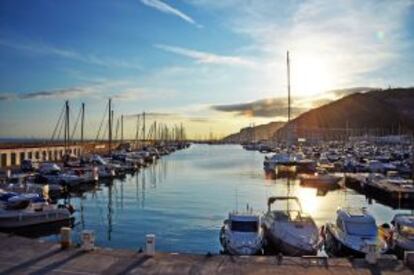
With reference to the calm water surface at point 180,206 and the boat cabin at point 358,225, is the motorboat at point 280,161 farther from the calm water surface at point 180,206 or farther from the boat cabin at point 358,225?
the boat cabin at point 358,225

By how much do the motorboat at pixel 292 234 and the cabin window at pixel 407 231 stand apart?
16.5 feet

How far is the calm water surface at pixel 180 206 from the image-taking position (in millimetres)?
38344

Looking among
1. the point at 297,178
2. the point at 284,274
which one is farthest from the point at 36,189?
the point at 297,178

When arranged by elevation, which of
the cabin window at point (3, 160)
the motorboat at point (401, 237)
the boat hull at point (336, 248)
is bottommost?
the boat hull at point (336, 248)

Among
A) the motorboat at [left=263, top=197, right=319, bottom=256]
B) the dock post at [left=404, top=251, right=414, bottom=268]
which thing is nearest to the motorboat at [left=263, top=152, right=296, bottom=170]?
the motorboat at [left=263, top=197, right=319, bottom=256]

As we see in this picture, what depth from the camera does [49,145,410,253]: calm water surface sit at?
38.3 m

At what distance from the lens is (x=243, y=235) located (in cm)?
3030

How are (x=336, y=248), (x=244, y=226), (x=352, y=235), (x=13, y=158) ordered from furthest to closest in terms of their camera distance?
(x=13, y=158)
(x=336, y=248)
(x=244, y=226)
(x=352, y=235)

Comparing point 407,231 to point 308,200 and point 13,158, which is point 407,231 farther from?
point 13,158

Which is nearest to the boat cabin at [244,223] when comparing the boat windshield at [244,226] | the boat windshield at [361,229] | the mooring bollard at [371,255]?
the boat windshield at [244,226]

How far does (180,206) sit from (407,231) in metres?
28.2

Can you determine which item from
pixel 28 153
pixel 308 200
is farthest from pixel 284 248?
pixel 28 153

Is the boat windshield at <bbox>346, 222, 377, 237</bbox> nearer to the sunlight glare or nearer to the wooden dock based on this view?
the wooden dock

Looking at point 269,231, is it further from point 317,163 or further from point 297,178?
point 317,163
